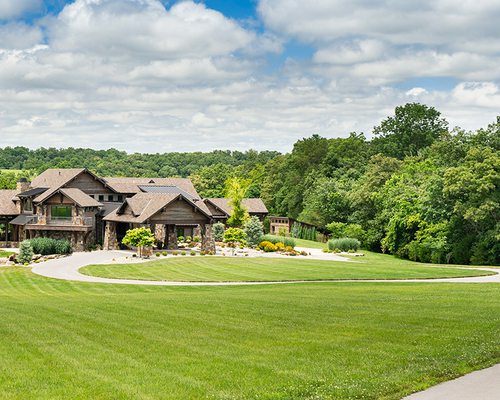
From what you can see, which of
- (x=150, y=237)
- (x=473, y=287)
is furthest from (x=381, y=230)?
(x=473, y=287)

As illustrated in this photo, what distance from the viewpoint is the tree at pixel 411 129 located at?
3735 inches

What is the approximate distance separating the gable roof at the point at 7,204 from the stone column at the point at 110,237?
422 inches

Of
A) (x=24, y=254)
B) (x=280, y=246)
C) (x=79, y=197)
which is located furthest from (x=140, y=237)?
(x=280, y=246)

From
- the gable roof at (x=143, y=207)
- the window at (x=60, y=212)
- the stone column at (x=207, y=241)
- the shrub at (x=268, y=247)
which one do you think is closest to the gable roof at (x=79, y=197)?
the window at (x=60, y=212)

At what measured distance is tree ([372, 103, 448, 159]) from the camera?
94875 mm

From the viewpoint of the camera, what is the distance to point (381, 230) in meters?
71.1

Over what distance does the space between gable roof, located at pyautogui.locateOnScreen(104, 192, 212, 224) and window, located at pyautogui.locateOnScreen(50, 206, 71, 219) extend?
362cm

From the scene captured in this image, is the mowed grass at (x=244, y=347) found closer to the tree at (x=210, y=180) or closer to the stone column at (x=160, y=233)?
the stone column at (x=160, y=233)

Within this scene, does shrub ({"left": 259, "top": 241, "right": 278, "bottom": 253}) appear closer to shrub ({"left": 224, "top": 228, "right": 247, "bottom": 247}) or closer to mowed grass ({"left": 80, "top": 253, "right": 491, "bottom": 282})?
shrub ({"left": 224, "top": 228, "right": 247, "bottom": 247})

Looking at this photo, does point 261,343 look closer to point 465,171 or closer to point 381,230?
point 465,171

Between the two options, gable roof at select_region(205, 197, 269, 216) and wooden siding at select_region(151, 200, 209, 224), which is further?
gable roof at select_region(205, 197, 269, 216)

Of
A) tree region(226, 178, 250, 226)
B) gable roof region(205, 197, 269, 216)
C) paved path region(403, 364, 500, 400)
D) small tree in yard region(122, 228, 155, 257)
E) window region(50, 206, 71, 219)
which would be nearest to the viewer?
paved path region(403, 364, 500, 400)

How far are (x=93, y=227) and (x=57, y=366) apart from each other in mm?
49882

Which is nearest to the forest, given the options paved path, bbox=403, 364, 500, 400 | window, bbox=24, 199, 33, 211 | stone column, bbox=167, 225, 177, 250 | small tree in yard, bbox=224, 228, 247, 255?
small tree in yard, bbox=224, 228, 247, 255
